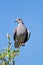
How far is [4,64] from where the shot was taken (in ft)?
24.9

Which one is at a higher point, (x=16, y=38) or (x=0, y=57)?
(x=16, y=38)

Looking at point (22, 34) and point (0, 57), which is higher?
point (22, 34)

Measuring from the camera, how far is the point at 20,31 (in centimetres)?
1373

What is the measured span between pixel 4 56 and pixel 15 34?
6.00 meters

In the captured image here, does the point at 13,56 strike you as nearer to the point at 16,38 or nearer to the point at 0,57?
the point at 0,57

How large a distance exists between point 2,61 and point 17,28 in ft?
20.2

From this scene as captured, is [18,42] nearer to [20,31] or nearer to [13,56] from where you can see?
[20,31]

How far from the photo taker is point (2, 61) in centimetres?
768

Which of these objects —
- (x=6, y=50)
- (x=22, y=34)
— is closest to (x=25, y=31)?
(x=22, y=34)

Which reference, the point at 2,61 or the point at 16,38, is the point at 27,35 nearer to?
the point at 16,38

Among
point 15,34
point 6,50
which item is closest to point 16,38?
point 15,34

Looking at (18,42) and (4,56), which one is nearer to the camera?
(4,56)

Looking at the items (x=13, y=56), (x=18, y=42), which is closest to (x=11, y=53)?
(x=13, y=56)

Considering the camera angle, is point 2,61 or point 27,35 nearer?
point 2,61
